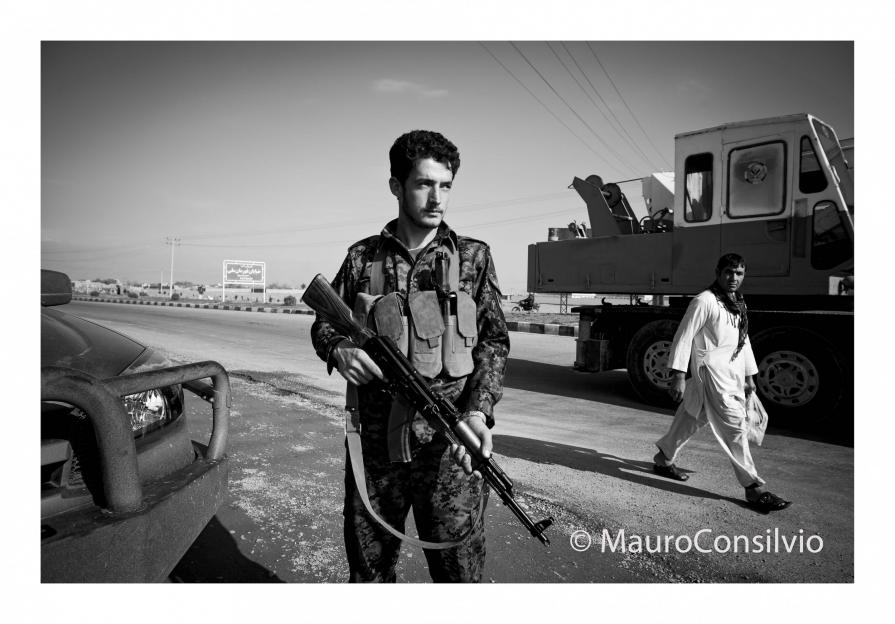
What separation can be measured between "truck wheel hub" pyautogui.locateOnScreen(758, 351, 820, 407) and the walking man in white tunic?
1.99 m

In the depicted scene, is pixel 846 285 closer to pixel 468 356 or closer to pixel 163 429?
pixel 468 356

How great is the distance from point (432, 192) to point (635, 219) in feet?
20.3

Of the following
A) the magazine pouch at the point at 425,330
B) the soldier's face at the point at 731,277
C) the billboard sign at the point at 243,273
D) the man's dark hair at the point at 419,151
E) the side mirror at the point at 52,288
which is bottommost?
the magazine pouch at the point at 425,330

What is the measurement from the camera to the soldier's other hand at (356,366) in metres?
1.59

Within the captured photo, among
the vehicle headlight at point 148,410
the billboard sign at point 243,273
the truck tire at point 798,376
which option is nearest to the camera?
the vehicle headlight at point 148,410

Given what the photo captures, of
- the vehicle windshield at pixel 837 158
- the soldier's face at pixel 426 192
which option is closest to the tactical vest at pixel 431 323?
the soldier's face at pixel 426 192

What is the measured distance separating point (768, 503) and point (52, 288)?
3.70 metres

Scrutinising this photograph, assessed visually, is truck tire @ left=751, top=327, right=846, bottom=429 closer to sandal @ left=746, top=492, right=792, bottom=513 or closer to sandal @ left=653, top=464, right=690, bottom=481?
sandal @ left=653, top=464, right=690, bottom=481

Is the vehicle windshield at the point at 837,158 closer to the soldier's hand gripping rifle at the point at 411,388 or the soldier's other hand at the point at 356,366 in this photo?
the soldier's hand gripping rifle at the point at 411,388

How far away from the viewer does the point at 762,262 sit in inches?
221

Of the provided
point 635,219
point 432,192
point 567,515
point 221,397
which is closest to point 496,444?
point 567,515

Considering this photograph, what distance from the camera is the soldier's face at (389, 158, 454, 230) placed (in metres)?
1.66

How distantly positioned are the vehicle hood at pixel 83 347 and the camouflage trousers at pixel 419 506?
0.93 meters

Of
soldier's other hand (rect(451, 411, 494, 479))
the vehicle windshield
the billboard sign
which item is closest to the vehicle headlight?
soldier's other hand (rect(451, 411, 494, 479))
